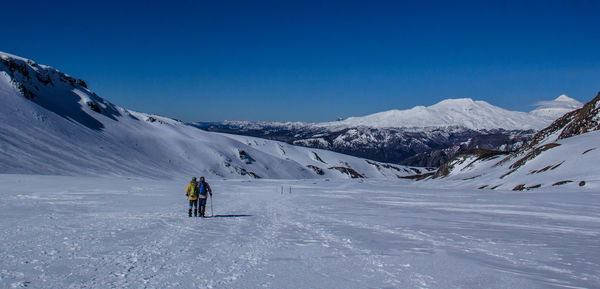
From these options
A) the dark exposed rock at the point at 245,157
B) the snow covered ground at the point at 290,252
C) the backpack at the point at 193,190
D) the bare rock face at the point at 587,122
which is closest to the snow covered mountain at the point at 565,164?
the bare rock face at the point at 587,122

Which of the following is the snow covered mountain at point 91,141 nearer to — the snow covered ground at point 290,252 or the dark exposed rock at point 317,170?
the dark exposed rock at point 317,170

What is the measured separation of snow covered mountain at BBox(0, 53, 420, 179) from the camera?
6588cm

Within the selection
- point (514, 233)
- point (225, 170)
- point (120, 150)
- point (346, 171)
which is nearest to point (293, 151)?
point (346, 171)

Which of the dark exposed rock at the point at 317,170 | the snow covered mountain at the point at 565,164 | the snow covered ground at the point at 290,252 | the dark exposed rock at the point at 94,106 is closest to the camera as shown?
the snow covered ground at the point at 290,252

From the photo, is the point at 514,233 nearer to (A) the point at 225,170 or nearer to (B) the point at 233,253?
(B) the point at 233,253

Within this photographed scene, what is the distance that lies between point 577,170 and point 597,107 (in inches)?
Result: 1667

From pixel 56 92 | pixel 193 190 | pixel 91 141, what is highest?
pixel 56 92

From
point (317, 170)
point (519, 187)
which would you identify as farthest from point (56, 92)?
point (519, 187)

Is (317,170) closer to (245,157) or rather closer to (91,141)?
(245,157)

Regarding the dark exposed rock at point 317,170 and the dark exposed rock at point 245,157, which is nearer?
the dark exposed rock at point 245,157

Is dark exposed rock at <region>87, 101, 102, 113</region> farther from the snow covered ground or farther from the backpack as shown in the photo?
the backpack

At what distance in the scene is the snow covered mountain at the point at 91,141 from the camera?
216 feet

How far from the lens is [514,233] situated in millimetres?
14461

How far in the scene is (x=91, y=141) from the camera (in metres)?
88.8
